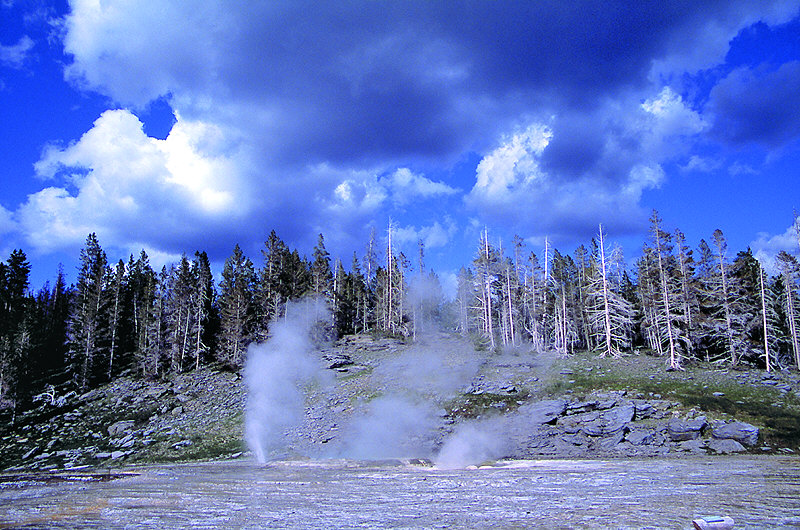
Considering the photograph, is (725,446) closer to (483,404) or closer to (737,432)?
(737,432)

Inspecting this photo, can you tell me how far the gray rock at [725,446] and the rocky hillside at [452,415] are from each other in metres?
0.05

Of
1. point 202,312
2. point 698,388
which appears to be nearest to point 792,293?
point 698,388

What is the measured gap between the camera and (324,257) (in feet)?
300

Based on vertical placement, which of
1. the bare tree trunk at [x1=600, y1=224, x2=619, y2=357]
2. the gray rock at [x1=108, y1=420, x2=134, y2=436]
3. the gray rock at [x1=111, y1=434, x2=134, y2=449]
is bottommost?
the gray rock at [x1=111, y1=434, x2=134, y2=449]

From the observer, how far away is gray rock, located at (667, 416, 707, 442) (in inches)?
1246

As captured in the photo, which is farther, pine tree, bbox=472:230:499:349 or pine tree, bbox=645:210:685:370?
pine tree, bbox=472:230:499:349

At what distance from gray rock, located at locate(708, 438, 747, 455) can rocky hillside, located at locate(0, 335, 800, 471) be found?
0.05 metres

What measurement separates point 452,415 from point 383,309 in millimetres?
51275

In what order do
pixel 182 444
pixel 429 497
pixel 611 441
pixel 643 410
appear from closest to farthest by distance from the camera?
pixel 429 497 < pixel 611 441 < pixel 643 410 < pixel 182 444

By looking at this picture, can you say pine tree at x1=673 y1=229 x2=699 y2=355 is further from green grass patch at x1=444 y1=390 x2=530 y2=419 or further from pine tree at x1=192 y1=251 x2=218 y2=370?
pine tree at x1=192 y1=251 x2=218 y2=370

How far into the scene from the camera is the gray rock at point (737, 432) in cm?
3012

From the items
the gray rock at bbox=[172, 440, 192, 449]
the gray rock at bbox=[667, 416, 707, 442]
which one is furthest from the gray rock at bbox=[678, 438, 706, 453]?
the gray rock at bbox=[172, 440, 192, 449]

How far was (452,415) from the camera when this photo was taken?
4144 cm

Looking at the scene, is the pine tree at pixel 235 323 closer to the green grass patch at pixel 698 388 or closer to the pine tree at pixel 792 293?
the green grass patch at pixel 698 388
